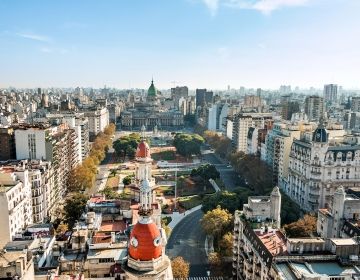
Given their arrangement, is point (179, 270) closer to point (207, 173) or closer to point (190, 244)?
point (190, 244)

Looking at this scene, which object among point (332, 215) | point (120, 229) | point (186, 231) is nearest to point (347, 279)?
point (332, 215)

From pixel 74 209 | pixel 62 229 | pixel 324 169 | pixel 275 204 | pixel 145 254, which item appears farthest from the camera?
pixel 324 169

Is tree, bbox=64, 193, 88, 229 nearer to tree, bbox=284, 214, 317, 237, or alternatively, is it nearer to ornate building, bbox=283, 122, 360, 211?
tree, bbox=284, 214, 317, 237

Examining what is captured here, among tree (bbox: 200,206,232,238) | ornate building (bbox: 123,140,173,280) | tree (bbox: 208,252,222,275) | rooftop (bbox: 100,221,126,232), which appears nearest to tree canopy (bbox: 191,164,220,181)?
tree (bbox: 200,206,232,238)

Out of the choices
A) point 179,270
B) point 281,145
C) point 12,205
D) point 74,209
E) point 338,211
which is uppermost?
point 281,145

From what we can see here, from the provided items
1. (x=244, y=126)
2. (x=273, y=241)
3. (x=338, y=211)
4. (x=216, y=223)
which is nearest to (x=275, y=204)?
(x=273, y=241)

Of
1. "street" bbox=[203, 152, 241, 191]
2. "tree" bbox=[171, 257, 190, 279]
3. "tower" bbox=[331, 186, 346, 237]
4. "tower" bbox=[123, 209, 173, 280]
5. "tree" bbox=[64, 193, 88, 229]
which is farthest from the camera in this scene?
"street" bbox=[203, 152, 241, 191]

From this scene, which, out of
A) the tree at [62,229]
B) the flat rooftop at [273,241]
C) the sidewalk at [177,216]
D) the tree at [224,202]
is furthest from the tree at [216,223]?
the tree at [62,229]
